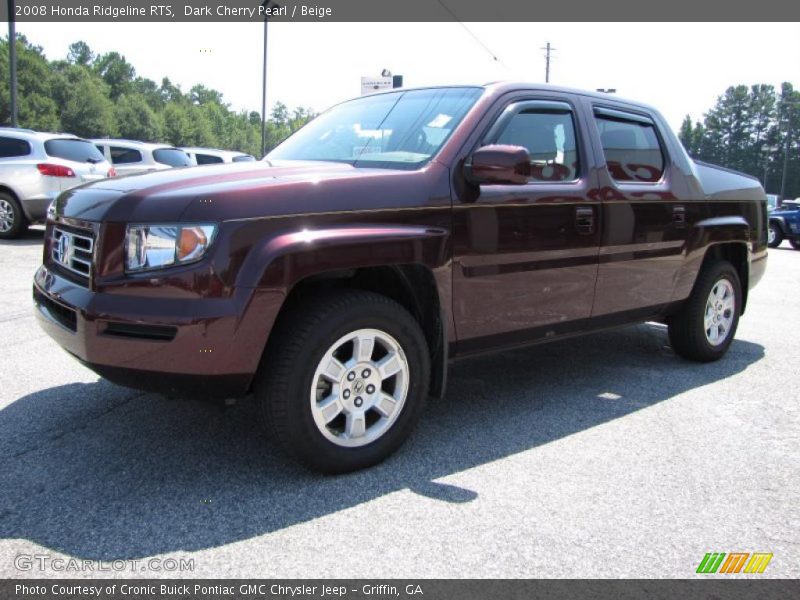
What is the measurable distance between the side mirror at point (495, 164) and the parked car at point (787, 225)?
60.5 ft

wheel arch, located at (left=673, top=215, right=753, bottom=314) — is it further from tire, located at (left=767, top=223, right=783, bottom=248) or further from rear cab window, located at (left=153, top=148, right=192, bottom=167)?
tire, located at (left=767, top=223, right=783, bottom=248)

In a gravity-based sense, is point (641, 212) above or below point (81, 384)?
above

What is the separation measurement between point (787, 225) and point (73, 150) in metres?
17.8

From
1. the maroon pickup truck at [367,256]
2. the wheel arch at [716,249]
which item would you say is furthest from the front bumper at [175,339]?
the wheel arch at [716,249]

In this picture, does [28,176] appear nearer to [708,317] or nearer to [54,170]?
[54,170]

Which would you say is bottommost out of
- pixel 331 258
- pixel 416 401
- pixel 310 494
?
pixel 310 494

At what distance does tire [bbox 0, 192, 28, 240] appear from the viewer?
35.3ft

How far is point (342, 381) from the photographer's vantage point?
3.01 metres

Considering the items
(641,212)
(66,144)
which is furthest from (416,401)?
(66,144)

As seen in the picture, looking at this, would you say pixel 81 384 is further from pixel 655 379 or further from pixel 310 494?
pixel 655 379

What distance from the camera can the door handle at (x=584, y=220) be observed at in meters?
3.90

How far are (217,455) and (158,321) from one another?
0.88 meters

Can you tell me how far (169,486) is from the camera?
2910 millimetres

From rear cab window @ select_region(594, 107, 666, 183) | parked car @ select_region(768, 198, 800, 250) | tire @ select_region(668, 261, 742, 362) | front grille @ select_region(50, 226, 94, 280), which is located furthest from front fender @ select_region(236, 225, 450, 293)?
parked car @ select_region(768, 198, 800, 250)
